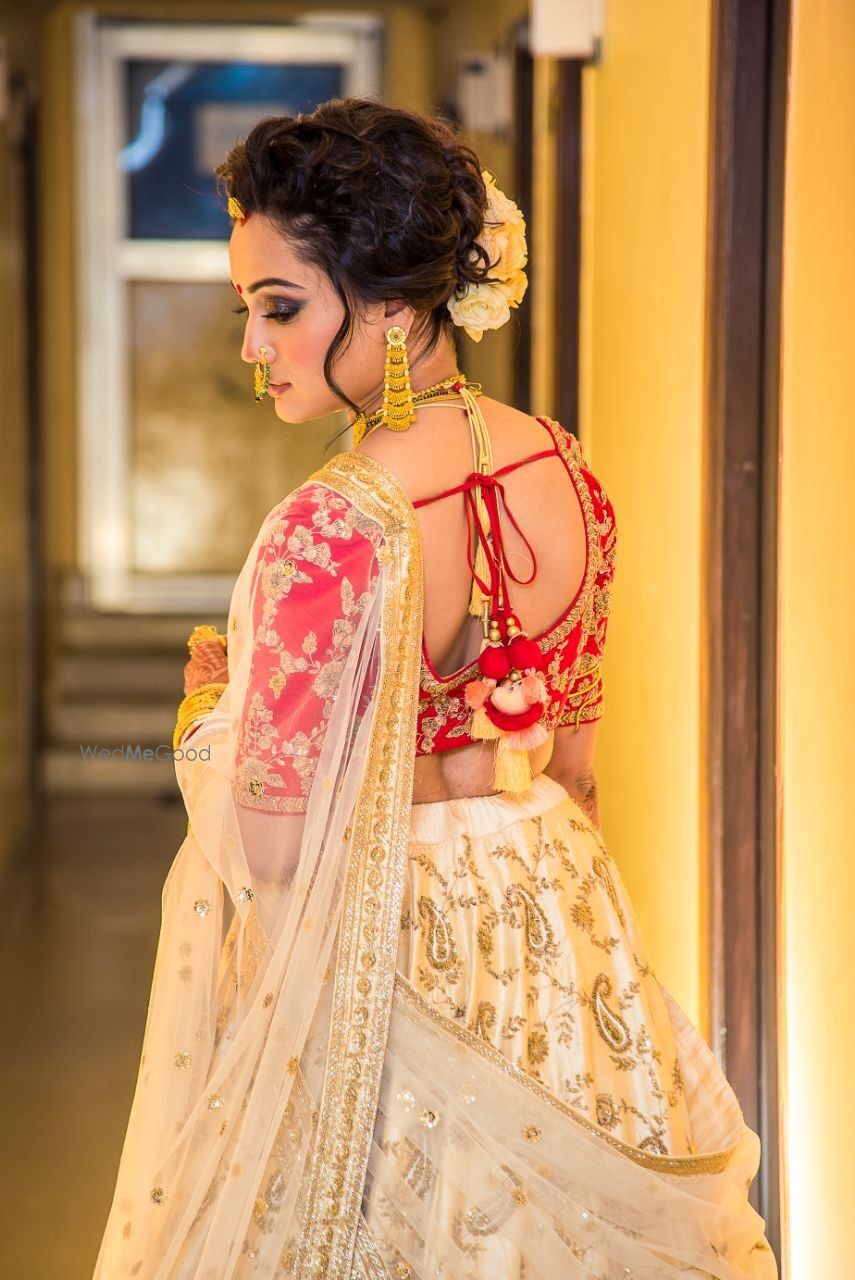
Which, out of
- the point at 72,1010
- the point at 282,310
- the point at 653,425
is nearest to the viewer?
the point at 282,310

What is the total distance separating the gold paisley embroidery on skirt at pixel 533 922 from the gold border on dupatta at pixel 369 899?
11cm

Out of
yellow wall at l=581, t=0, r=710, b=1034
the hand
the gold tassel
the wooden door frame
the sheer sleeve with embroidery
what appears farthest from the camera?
yellow wall at l=581, t=0, r=710, b=1034

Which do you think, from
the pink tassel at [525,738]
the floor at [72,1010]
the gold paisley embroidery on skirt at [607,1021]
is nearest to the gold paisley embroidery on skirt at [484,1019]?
the gold paisley embroidery on skirt at [607,1021]

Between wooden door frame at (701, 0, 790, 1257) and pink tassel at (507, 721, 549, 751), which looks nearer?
pink tassel at (507, 721, 549, 751)

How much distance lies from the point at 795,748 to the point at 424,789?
2.14 ft

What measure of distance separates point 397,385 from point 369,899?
1.50 ft

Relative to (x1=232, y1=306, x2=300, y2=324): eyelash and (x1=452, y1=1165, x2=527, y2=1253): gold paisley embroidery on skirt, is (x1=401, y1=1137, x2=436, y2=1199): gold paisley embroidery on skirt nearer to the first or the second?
(x1=452, y1=1165, x2=527, y2=1253): gold paisley embroidery on skirt

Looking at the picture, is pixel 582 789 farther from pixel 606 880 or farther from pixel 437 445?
pixel 437 445

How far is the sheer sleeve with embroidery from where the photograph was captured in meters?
1.14

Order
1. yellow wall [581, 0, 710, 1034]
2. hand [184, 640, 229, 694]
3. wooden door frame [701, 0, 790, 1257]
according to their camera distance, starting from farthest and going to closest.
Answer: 1. yellow wall [581, 0, 710, 1034]
2. wooden door frame [701, 0, 790, 1257]
3. hand [184, 640, 229, 694]

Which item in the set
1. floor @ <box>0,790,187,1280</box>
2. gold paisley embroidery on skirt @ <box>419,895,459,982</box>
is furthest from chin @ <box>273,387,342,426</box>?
floor @ <box>0,790,187,1280</box>

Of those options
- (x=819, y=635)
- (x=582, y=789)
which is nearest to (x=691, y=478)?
(x=819, y=635)

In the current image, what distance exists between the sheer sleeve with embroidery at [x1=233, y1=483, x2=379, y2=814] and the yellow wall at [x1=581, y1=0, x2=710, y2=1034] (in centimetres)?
97

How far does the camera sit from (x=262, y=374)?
1309 millimetres
